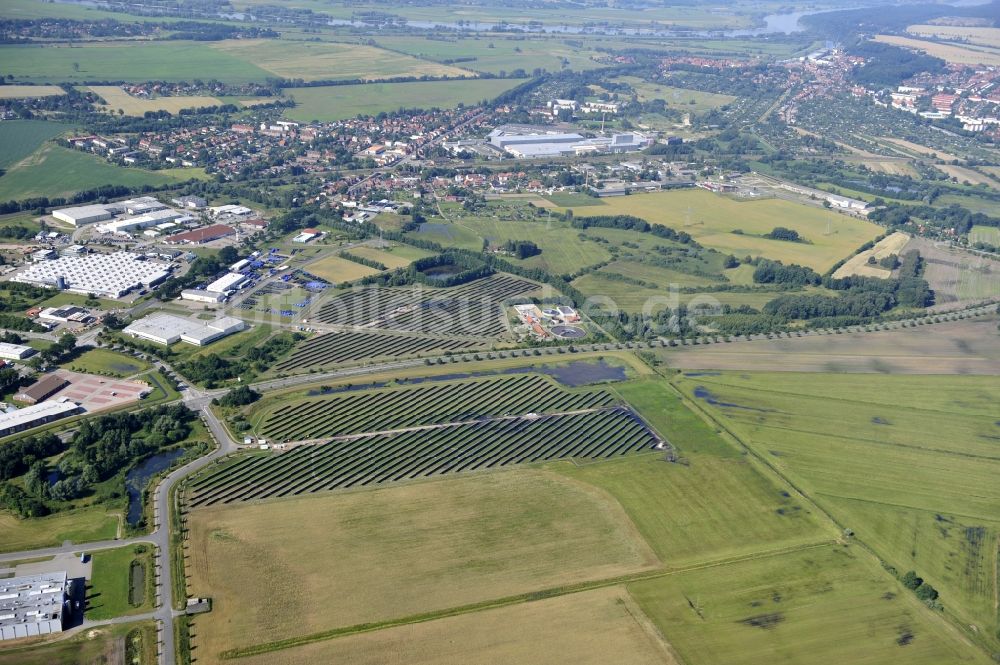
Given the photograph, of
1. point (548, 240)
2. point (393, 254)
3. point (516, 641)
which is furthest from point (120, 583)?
point (548, 240)

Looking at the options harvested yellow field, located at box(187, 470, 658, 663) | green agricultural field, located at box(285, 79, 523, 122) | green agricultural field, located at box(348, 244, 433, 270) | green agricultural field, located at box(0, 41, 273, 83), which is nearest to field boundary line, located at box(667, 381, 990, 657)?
harvested yellow field, located at box(187, 470, 658, 663)

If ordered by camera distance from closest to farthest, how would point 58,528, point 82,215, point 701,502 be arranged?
1. point 58,528
2. point 701,502
3. point 82,215

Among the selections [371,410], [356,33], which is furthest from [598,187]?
[356,33]

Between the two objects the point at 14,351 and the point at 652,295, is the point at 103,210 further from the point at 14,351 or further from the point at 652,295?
the point at 652,295

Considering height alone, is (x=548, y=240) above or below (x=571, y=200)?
below

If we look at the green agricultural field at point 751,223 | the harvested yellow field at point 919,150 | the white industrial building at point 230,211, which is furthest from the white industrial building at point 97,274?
the harvested yellow field at point 919,150

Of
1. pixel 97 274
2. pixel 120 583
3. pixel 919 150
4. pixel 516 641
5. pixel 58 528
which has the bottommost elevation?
pixel 516 641

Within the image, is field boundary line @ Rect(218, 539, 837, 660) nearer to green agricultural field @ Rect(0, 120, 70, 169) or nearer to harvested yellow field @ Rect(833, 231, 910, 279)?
harvested yellow field @ Rect(833, 231, 910, 279)
